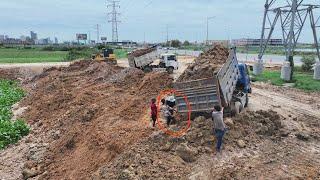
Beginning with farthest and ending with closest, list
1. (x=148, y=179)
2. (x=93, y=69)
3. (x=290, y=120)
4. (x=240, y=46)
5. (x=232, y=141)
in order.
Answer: (x=240, y=46), (x=93, y=69), (x=290, y=120), (x=232, y=141), (x=148, y=179)

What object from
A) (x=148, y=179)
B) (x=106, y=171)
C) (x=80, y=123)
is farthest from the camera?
(x=80, y=123)

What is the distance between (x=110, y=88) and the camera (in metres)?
28.7

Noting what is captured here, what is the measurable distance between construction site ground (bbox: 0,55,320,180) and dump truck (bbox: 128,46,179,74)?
44.4ft

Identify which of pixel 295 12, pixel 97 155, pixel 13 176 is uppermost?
pixel 295 12

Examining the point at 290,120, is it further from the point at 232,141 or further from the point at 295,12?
the point at 295,12

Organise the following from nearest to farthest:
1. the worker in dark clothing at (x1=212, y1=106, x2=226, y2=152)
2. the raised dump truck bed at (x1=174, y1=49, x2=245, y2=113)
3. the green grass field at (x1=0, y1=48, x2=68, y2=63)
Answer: the worker in dark clothing at (x1=212, y1=106, x2=226, y2=152) < the raised dump truck bed at (x1=174, y1=49, x2=245, y2=113) < the green grass field at (x1=0, y1=48, x2=68, y2=63)

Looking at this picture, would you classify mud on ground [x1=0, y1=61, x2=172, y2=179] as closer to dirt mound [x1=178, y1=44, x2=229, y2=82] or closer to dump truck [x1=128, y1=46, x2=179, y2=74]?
dirt mound [x1=178, y1=44, x2=229, y2=82]

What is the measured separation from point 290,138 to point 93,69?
2883 cm

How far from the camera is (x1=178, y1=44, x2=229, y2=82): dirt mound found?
1749 centimetres

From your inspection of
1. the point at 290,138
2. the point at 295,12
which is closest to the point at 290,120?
the point at 290,138

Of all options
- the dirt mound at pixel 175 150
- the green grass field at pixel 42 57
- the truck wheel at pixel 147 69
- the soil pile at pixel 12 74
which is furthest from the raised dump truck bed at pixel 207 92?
the green grass field at pixel 42 57

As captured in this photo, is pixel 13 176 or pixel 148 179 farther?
pixel 13 176

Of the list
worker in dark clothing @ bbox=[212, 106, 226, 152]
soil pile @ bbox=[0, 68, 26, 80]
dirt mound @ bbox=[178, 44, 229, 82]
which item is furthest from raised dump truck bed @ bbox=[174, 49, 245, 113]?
soil pile @ bbox=[0, 68, 26, 80]

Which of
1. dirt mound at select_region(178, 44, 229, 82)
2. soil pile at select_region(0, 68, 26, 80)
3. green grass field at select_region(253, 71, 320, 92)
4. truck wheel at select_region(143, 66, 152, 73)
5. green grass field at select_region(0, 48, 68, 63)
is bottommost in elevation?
soil pile at select_region(0, 68, 26, 80)
